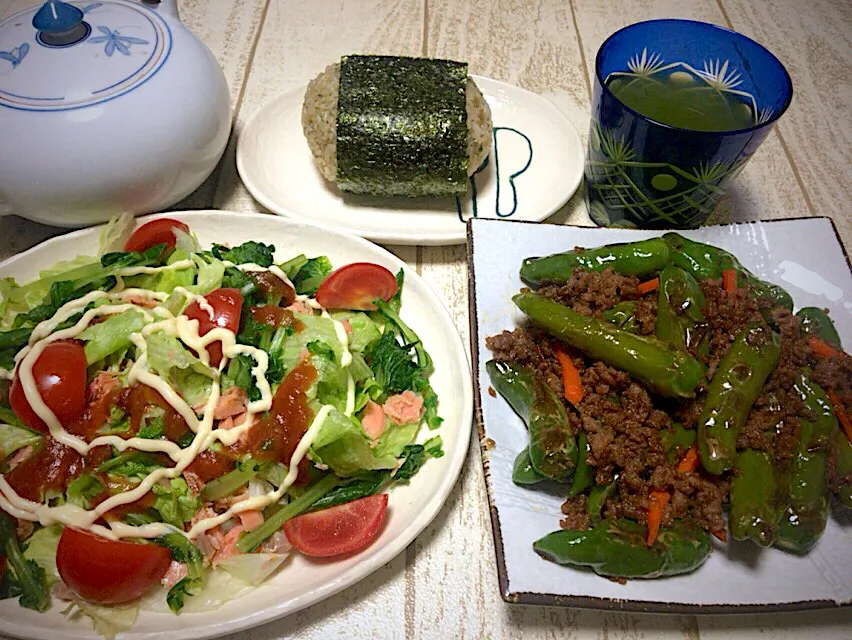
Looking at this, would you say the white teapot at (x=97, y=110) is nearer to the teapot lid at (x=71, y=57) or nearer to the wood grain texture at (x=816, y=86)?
the teapot lid at (x=71, y=57)

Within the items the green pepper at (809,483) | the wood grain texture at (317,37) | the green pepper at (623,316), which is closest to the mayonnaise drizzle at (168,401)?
the green pepper at (623,316)

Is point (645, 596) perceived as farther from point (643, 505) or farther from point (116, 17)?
point (116, 17)

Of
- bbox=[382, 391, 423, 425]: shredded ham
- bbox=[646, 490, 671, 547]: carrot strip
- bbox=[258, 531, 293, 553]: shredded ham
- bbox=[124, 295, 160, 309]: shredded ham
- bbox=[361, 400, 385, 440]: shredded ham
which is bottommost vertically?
bbox=[258, 531, 293, 553]: shredded ham

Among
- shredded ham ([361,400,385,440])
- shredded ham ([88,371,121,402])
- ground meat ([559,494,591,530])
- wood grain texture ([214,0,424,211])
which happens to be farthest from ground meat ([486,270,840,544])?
wood grain texture ([214,0,424,211])

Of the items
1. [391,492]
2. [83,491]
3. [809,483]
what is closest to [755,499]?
[809,483]

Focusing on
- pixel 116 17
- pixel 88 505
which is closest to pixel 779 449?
pixel 88 505

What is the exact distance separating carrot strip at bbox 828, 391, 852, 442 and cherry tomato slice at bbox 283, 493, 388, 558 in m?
0.95

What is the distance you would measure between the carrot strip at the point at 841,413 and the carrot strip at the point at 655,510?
420mm

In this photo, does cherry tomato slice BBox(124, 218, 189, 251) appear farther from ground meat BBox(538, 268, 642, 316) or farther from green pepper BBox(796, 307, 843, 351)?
green pepper BBox(796, 307, 843, 351)

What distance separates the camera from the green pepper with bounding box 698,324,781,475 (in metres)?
1.25

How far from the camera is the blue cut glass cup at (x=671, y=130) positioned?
1646 millimetres

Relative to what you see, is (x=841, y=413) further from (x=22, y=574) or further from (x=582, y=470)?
(x=22, y=574)

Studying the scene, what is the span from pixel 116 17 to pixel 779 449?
1.84m

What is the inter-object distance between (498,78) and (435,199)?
80cm
